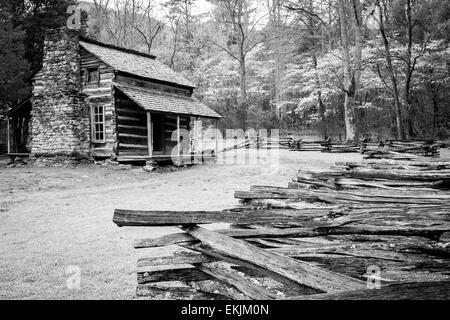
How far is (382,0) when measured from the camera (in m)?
25.7

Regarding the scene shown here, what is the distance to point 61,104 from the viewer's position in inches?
667

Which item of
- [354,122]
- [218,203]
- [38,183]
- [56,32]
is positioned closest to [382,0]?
[354,122]

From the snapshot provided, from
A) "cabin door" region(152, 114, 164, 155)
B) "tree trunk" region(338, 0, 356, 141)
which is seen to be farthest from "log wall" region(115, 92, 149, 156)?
"tree trunk" region(338, 0, 356, 141)

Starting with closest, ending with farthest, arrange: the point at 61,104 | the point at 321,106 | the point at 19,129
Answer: the point at 61,104 → the point at 19,129 → the point at 321,106

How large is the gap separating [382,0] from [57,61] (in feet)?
77.9

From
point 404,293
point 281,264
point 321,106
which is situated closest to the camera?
point 404,293

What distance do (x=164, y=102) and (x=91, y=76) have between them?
4144 mm

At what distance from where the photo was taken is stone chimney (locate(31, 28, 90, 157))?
16.9 meters

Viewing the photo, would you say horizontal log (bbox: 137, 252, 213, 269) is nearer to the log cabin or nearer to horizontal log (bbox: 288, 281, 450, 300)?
horizontal log (bbox: 288, 281, 450, 300)

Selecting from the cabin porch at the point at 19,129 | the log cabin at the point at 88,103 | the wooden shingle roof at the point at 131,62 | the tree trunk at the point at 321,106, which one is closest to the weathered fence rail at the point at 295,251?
the log cabin at the point at 88,103

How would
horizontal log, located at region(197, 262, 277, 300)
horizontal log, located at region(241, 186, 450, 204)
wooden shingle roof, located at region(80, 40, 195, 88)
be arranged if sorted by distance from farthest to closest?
wooden shingle roof, located at region(80, 40, 195, 88) < horizontal log, located at region(241, 186, 450, 204) < horizontal log, located at region(197, 262, 277, 300)

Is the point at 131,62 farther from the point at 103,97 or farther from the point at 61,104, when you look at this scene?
the point at 61,104

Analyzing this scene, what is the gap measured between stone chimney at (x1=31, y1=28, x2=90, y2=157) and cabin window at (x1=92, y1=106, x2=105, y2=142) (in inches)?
13.4

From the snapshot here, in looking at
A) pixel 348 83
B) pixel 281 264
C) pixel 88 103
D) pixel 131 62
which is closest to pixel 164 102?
pixel 131 62
